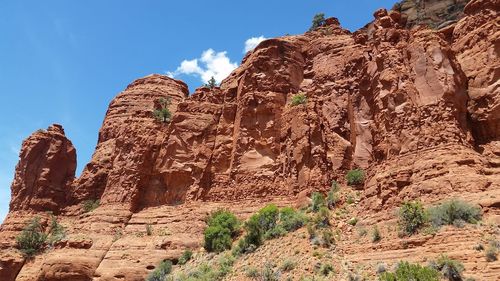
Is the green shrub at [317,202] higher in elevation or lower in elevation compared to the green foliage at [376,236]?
higher

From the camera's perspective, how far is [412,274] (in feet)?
57.1

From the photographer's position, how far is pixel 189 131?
1547 inches

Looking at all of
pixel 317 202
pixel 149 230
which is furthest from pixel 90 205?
pixel 317 202

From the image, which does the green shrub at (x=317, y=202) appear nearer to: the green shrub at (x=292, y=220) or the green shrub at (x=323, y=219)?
the green shrub at (x=292, y=220)

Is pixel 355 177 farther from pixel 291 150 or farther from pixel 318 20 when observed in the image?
pixel 318 20

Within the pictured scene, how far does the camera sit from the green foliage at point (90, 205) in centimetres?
4038

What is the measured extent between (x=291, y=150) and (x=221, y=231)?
7618mm

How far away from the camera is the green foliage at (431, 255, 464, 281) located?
17391mm

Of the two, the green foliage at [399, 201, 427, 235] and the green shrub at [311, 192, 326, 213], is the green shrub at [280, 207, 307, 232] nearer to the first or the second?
the green shrub at [311, 192, 326, 213]

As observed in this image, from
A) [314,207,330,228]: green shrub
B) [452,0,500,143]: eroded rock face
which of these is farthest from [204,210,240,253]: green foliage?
[452,0,500,143]: eroded rock face

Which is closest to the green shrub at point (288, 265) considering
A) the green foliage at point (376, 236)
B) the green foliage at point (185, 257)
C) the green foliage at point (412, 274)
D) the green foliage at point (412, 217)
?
the green foliage at point (376, 236)

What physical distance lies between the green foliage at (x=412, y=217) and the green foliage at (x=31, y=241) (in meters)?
28.1

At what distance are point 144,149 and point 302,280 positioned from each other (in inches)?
843

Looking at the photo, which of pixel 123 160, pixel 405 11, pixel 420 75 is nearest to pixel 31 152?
pixel 123 160
